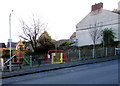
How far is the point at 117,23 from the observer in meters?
36.6

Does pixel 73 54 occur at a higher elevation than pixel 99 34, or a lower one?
lower

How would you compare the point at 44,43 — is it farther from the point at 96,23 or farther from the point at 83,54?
the point at 96,23

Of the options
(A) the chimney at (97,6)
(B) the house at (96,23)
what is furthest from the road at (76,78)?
(A) the chimney at (97,6)

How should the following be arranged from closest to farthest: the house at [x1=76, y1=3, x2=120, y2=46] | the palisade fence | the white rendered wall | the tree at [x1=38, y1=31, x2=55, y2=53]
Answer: the palisade fence, the tree at [x1=38, y1=31, x2=55, y2=53], the house at [x1=76, y1=3, x2=120, y2=46], the white rendered wall

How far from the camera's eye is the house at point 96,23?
122 ft

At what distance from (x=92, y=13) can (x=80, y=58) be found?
23.3m

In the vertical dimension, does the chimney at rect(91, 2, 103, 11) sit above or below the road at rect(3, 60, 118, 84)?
above

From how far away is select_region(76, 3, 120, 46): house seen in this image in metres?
37.2

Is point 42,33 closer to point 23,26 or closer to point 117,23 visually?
point 23,26

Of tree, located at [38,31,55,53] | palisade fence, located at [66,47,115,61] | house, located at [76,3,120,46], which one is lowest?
palisade fence, located at [66,47,115,61]

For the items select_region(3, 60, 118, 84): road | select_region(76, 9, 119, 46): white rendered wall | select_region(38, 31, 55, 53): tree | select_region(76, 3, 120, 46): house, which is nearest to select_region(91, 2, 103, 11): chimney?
select_region(76, 3, 120, 46): house

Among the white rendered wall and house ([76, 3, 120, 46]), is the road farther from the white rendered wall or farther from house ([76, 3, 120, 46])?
the white rendered wall

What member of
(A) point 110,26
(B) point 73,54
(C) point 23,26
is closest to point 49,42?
(C) point 23,26

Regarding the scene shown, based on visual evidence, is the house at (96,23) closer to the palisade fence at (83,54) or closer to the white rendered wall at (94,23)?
the white rendered wall at (94,23)
